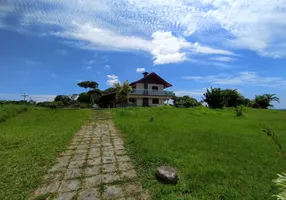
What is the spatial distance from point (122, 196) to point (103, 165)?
1561 millimetres

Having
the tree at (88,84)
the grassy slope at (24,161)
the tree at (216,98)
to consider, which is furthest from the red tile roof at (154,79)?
the grassy slope at (24,161)

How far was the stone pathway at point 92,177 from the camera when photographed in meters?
3.53

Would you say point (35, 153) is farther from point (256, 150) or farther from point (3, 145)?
point (256, 150)

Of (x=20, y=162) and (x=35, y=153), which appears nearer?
(x=20, y=162)

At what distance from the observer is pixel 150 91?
31.2 m

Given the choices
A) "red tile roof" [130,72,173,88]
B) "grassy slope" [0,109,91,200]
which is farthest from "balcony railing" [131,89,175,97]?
"grassy slope" [0,109,91,200]

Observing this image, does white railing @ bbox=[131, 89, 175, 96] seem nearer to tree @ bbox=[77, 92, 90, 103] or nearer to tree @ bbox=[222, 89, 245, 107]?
tree @ bbox=[222, 89, 245, 107]

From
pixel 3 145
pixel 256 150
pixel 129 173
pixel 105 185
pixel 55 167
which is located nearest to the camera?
pixel 105 185

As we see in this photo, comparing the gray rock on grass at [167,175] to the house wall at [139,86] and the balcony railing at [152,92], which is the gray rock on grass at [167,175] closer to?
the balcony railing at [152,92]

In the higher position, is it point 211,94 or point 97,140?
point 211,94

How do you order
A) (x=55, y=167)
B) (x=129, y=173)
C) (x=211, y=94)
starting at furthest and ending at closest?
1. (x=211, y=94)
2. (x=55, y=167)
3. (x=129, y=173)

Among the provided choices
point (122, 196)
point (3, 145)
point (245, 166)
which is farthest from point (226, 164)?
point (3, 145)

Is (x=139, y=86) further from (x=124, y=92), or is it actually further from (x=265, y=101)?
(x=265, y=101)

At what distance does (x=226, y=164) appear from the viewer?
4.66 meters
